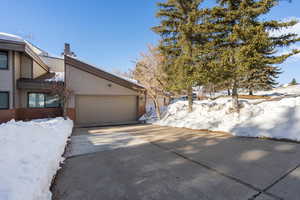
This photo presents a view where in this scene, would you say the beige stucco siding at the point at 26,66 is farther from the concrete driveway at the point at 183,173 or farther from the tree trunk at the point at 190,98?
the tree trunk at the point at 190,98

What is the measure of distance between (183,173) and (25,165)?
337 centimetres

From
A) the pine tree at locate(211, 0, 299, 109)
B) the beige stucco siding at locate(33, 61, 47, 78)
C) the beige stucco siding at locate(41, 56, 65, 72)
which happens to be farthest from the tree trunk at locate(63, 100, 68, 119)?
the pine tree at locate(211, 0, 299, 109)

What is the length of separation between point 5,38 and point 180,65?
11.5 metres

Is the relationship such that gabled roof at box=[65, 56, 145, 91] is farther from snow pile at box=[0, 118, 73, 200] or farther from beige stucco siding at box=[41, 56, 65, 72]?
snow pile at box=[0, 118, 73, 200]

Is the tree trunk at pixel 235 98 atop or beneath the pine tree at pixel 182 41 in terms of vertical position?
beneath

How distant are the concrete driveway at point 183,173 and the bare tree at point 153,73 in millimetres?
7235

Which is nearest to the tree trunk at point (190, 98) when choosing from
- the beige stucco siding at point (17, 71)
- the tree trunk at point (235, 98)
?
the tree trunk at point (235, 98)

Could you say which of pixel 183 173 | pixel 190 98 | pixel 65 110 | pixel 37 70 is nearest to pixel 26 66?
pixel 37 70

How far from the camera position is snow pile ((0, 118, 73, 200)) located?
221 centimetres

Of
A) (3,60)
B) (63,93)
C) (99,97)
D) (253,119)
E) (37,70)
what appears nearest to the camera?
(253,119)

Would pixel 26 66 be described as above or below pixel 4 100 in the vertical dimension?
above

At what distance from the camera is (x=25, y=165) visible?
114 inches

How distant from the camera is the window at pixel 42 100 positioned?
10773 mm

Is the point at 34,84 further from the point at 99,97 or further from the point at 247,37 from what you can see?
the point at 247,37
